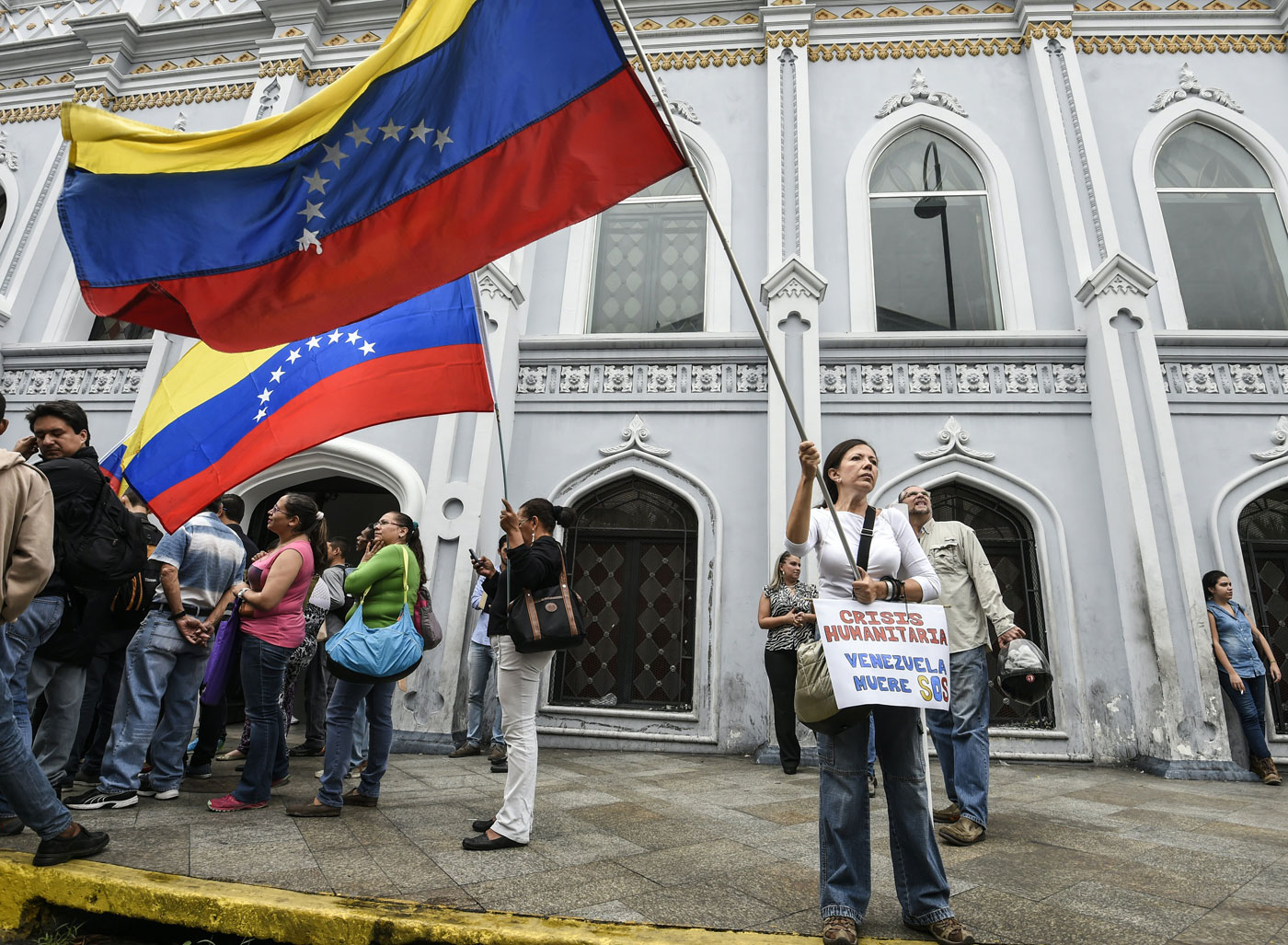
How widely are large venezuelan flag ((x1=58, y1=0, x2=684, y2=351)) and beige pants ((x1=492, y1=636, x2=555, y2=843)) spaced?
1907 mm

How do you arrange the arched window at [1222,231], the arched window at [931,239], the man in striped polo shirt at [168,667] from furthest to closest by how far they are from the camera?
the arched window at [931,239] < the arched window at [1222,231] < the man in striped polo shirt at [168,667]

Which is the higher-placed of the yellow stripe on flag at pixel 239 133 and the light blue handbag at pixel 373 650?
the yellow stripe on flag at pixel 239 133

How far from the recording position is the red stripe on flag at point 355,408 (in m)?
4.26

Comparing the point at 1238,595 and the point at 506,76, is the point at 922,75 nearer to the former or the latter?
the point at 1238,595

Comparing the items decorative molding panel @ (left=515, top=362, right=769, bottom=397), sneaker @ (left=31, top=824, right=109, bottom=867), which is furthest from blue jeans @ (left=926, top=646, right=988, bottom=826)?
decorative molding panel @ (left=515, top=362, right=769, bottom=397)

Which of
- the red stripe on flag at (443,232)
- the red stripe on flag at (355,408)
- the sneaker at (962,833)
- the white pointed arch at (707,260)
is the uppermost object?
the white pointed arch at (707,260)

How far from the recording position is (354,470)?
847cm

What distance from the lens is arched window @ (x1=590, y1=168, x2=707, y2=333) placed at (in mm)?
9141

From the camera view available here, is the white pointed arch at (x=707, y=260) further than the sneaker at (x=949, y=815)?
Yes

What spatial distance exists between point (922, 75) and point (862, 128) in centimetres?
120

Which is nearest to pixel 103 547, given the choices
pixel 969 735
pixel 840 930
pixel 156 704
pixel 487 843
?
pixel 156 704

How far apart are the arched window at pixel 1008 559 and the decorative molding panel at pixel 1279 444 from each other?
97.6 inches

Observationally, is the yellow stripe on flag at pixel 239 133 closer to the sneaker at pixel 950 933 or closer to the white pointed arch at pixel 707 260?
the sneaker at pixel 950 933

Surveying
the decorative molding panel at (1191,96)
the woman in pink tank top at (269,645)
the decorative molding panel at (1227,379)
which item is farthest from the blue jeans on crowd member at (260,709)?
the decorative molding panel at (1191,96)
